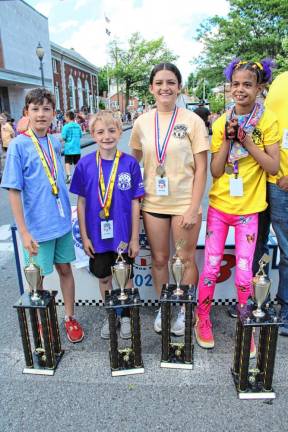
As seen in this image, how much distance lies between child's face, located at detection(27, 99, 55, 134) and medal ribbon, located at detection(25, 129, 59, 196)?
0.17 feet

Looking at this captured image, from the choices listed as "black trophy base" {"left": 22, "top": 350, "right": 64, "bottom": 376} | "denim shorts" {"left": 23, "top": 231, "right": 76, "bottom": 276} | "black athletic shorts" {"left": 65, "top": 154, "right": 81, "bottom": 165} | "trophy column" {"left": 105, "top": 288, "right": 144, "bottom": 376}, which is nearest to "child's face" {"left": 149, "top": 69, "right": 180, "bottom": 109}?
"denim shorts" {"left": 23, "top": 231, "right": 76, "bottom": 276}

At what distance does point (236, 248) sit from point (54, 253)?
4.27ft

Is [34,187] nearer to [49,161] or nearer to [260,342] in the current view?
[49,161]

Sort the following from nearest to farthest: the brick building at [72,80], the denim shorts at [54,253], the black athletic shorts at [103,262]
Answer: the denim shorts at [54,253] < the black athletic shorts at [103,262] < the brick building at [72,80]

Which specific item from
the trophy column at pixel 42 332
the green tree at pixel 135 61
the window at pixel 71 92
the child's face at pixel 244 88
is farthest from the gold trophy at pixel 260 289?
the green tree at pixel 135 61

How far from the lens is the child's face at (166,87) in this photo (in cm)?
235

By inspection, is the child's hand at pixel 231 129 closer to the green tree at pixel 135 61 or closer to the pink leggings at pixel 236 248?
the pink leggings at pixel 236 248

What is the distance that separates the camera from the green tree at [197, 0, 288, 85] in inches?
984

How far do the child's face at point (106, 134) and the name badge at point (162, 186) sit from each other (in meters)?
0.38

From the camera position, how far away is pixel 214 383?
2.29 meters

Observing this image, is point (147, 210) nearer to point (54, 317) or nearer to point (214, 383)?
point (54, 317)

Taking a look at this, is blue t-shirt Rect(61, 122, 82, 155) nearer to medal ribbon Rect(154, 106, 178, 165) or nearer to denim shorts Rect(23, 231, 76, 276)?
denim shorts Rect(23, 231, 76, 276)

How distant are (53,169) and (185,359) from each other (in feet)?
5.15

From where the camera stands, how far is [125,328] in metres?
2.79
